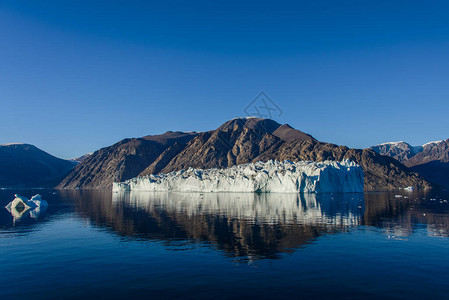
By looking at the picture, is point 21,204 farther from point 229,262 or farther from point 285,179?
point 285,179

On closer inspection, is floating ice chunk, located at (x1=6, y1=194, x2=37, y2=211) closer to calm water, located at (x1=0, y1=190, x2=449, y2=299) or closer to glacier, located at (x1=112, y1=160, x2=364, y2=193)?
calm water, located at (x1=0, y1=190, x2=449, y2=299)

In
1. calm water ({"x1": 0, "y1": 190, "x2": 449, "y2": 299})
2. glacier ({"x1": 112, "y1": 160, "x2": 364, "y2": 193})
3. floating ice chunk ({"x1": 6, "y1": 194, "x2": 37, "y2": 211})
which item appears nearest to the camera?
calm water ({"x1": 0, "y1": 190, "x2": 449, "y2": 299})

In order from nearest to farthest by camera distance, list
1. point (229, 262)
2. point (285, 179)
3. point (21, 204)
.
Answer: point (229, 262)
point (21, 204)
point (285, 179)

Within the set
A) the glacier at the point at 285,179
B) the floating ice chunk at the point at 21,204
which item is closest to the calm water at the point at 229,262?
the floating ice chunk at the point at 21,204

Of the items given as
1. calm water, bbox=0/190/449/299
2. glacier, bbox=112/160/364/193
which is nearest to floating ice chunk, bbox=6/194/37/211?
calm water, bbox=0/190/449/299

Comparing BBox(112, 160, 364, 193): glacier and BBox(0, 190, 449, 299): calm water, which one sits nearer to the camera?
BBox(0, 190, 449, 299): calm water

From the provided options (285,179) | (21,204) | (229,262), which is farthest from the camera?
(285,179)

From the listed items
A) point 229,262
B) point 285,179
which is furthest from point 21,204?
point 285,179

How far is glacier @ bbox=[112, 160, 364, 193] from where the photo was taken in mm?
122312

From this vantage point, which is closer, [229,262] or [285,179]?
[229,262]

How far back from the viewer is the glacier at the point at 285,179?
122m

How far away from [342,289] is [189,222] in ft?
103

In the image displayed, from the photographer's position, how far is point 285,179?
409ft

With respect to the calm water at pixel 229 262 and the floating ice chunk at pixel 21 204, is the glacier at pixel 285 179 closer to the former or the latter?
the calm water at pixel 229 262
